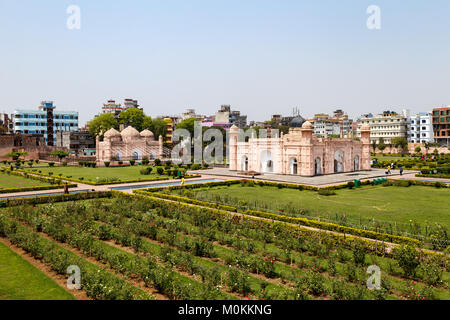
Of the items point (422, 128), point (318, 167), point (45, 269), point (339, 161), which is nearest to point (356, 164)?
point (339, 161)

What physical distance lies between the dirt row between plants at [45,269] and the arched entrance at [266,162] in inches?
1384

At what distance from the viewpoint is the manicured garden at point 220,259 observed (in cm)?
1205

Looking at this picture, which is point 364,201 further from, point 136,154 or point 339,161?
point 136,154

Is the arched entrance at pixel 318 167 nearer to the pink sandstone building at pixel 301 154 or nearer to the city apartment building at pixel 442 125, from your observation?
the pink sandstone building at pixel 301 154

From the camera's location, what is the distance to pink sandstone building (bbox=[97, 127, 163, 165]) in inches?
2884

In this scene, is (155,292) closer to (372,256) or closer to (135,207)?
(372,256)

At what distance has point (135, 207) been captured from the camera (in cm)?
2464

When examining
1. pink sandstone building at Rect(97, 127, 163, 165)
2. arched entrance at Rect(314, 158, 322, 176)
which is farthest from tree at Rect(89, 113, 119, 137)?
arched entrance at Rect(314, 158, 322, 176)

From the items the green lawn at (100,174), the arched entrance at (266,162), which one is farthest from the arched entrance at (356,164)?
the green lawn at (100,174)

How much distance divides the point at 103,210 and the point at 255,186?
17.5 m

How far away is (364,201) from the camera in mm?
28859

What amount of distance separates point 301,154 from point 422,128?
74.4m

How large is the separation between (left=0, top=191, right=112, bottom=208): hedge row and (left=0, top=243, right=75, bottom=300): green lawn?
12.5 m
